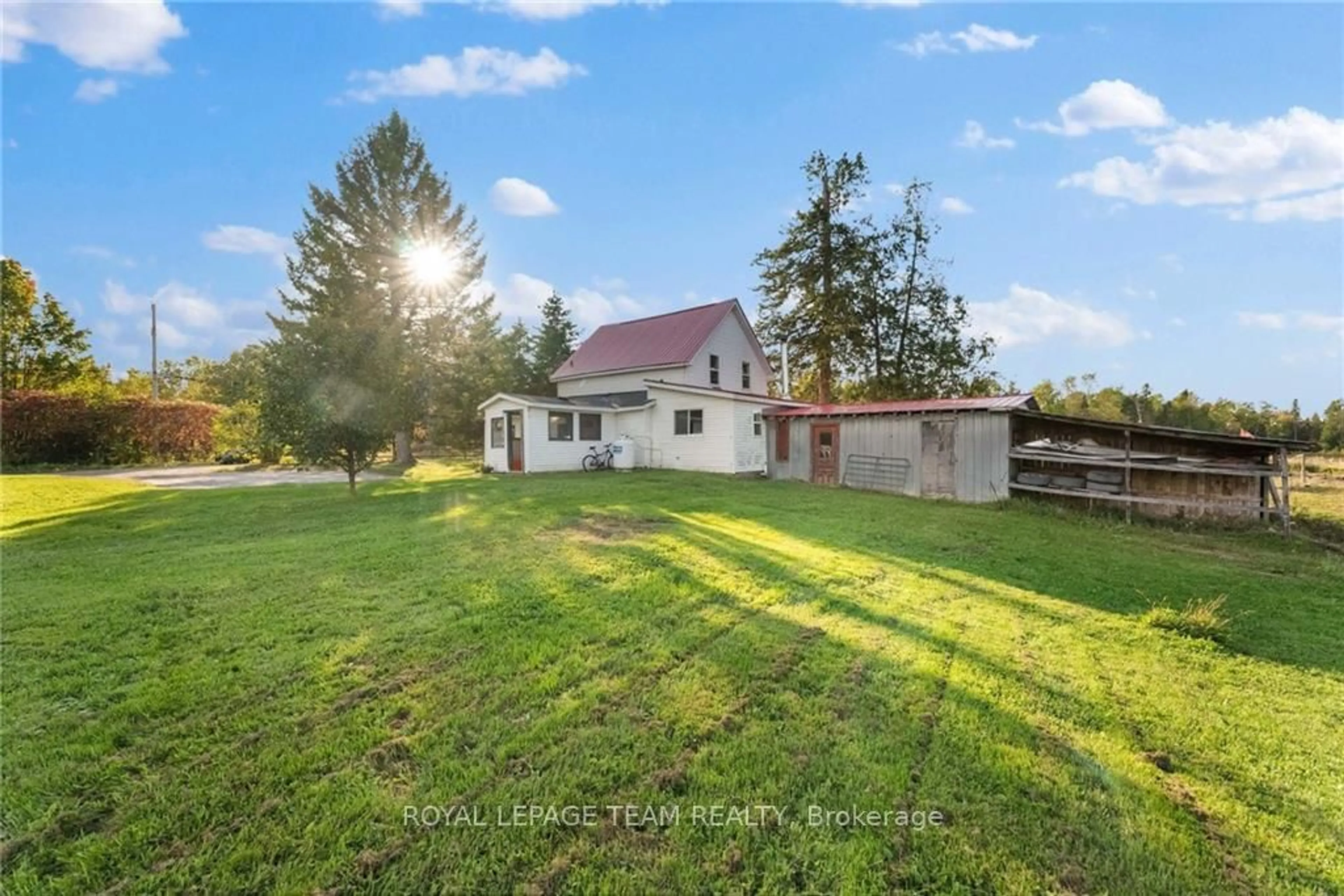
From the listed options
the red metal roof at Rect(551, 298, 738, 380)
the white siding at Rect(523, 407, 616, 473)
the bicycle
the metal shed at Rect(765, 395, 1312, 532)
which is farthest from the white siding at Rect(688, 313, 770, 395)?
the metal shed at Rect(765, 395, 1312, 532)

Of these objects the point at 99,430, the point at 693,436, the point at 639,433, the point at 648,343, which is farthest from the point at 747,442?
the point at 99,430

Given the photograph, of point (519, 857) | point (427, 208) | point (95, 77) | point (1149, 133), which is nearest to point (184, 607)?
point (519, 857)

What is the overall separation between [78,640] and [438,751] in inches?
126

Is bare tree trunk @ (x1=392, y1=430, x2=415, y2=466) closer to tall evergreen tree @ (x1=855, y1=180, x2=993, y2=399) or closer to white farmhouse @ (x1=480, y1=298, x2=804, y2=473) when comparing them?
white farmhouse @ (x1=480, y1=298, x2=804, y2=473)

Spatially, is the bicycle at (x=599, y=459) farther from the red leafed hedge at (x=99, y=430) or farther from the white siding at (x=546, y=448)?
the red leafed hedge at (x=99, y=430)

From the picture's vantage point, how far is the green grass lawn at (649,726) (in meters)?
1.98

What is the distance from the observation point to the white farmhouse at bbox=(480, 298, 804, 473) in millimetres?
18438

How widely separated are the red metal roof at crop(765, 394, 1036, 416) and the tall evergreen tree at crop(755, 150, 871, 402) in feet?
34.0

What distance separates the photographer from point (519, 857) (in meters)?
1.97

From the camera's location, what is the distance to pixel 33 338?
2448cm

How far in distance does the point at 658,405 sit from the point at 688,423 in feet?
5.07

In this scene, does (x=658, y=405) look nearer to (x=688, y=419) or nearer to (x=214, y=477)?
(x=688, y=419)

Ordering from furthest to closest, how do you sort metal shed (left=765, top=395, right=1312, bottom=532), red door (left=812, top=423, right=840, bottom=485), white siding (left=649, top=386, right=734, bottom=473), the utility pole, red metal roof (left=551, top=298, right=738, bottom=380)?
1. the utility pole
2. red metal roof (left=551, top=298, right=738, bottom=380)
3. white siding (left=649, top=386, right=734, bottom=473)
4. red door (left=812, top=423, right=840, bottom=485)
5. metal shed (left=765, top=395, right=1312, bottom=532)

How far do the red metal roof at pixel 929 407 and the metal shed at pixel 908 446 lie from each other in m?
0.02
